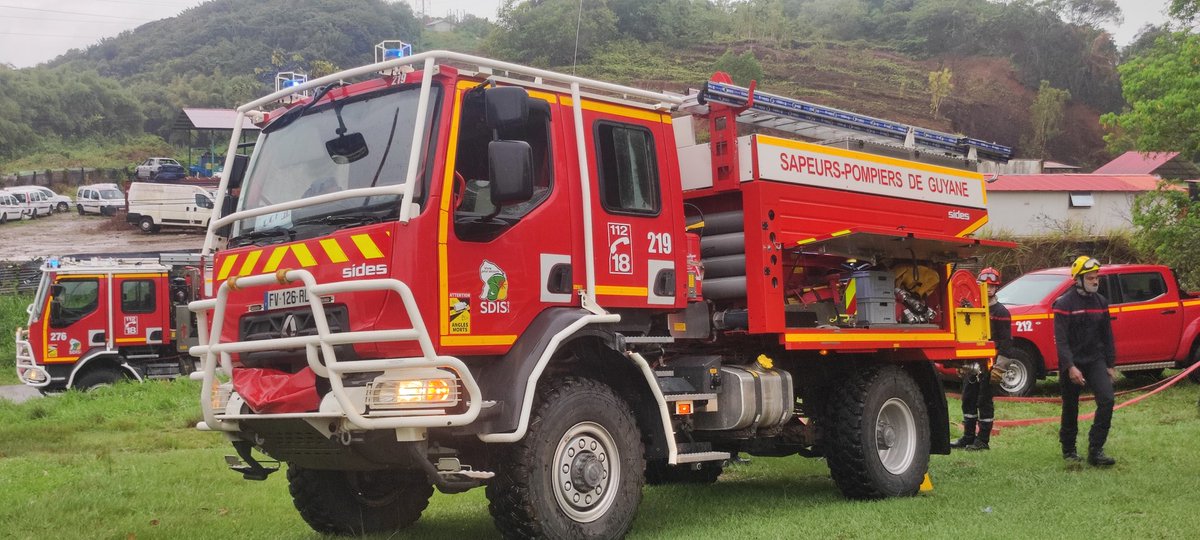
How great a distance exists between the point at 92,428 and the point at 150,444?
6.90 ft

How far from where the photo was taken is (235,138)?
711cm

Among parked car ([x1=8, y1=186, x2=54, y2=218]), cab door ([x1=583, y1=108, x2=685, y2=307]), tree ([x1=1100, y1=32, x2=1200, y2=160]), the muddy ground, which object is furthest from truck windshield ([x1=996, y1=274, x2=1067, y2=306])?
parked car ([x1=8, y1=186, x2=54, y2=218])

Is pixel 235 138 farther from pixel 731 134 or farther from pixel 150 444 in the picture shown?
pixel 150 444

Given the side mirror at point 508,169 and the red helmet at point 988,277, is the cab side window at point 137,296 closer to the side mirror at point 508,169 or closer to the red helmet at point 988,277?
the red helmet at point 988,277

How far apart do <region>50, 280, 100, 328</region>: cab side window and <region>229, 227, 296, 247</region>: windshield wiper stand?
1437cm

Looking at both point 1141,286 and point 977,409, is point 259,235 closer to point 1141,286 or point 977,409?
point 977,409

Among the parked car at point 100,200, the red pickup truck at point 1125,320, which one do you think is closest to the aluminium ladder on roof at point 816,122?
the red pickup truck at point 1125,320

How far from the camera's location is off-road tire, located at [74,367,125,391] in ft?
63.7

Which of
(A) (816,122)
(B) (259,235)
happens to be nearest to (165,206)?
(A) (816,122)

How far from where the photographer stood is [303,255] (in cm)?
604

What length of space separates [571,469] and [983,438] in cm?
636

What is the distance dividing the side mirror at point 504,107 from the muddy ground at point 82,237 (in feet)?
105

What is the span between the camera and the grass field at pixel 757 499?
7.00 metres

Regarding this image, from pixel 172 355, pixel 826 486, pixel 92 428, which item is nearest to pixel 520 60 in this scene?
pixel 172 355
